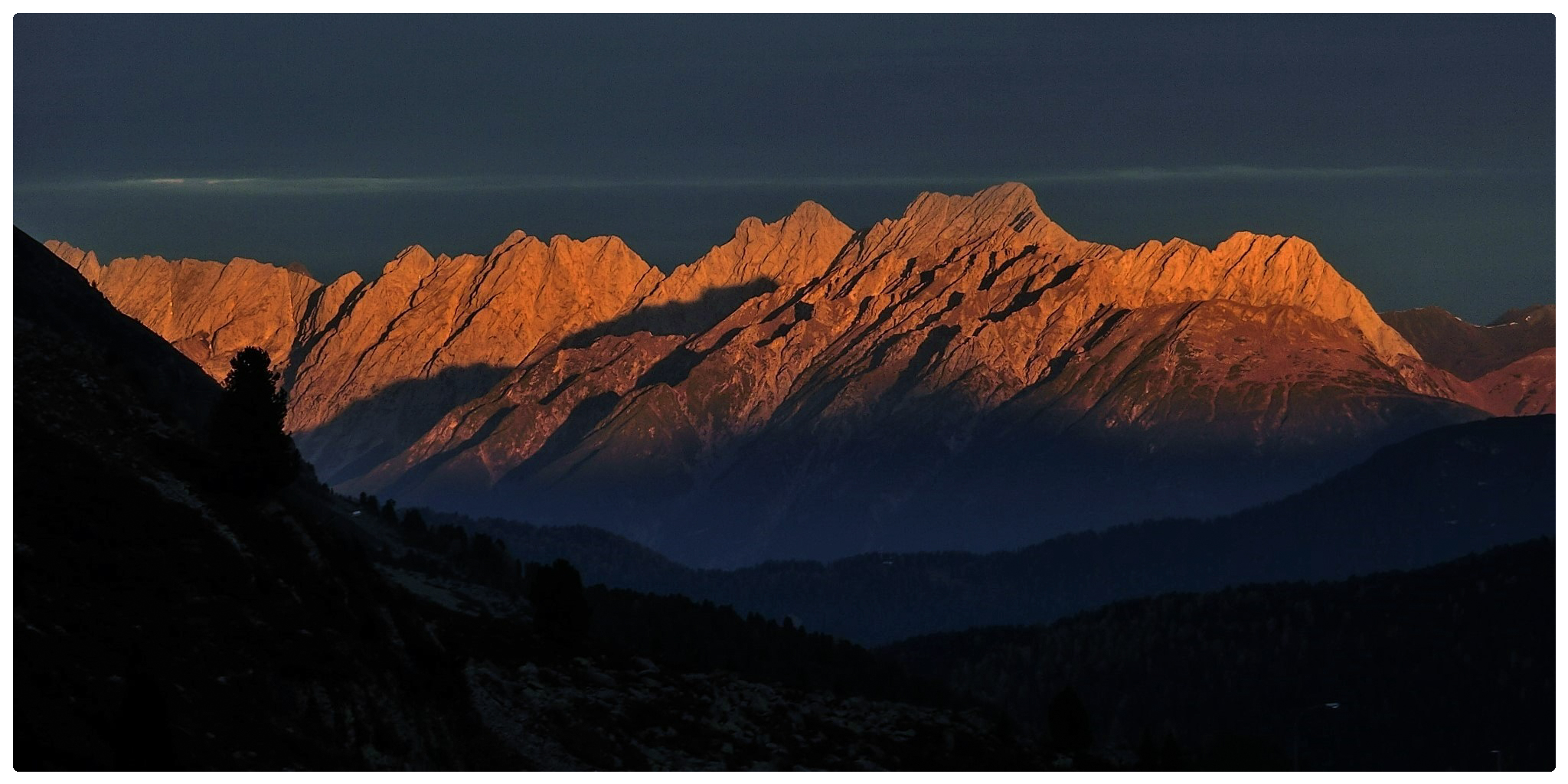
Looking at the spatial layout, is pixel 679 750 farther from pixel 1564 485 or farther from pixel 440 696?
pixel 1564 485

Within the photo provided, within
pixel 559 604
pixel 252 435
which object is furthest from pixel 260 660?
pixel 559 604

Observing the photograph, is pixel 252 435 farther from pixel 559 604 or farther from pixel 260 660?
pixel 559 604

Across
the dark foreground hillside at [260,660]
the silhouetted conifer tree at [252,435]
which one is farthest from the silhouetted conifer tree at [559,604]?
the silhouetted conifer tree at [252,435]

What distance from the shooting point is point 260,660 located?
116125 mm

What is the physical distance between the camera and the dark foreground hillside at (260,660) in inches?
4077

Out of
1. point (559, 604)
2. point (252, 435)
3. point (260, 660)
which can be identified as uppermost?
point (252, 435)

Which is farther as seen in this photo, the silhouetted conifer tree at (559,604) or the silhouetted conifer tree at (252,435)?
the silhouetted conifer tree at (559,604)

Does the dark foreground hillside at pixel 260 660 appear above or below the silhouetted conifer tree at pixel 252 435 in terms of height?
below

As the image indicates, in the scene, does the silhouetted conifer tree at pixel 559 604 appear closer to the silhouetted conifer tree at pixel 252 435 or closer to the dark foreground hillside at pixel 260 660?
the dark foreground hillside at pixel 260 660

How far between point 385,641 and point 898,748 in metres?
39.9

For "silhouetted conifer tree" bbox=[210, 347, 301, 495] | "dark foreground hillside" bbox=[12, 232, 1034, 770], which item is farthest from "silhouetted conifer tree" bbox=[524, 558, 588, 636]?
"silhouetted conifer tree" bbox=[210, 347, 301, 495]

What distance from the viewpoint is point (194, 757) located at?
98.4 meters

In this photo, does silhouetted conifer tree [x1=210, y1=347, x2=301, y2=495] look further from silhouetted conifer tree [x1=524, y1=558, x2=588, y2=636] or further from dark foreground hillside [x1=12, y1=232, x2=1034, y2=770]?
silhouetted conifer tree [x1=524, y1=558, x2=588, y2=636]
